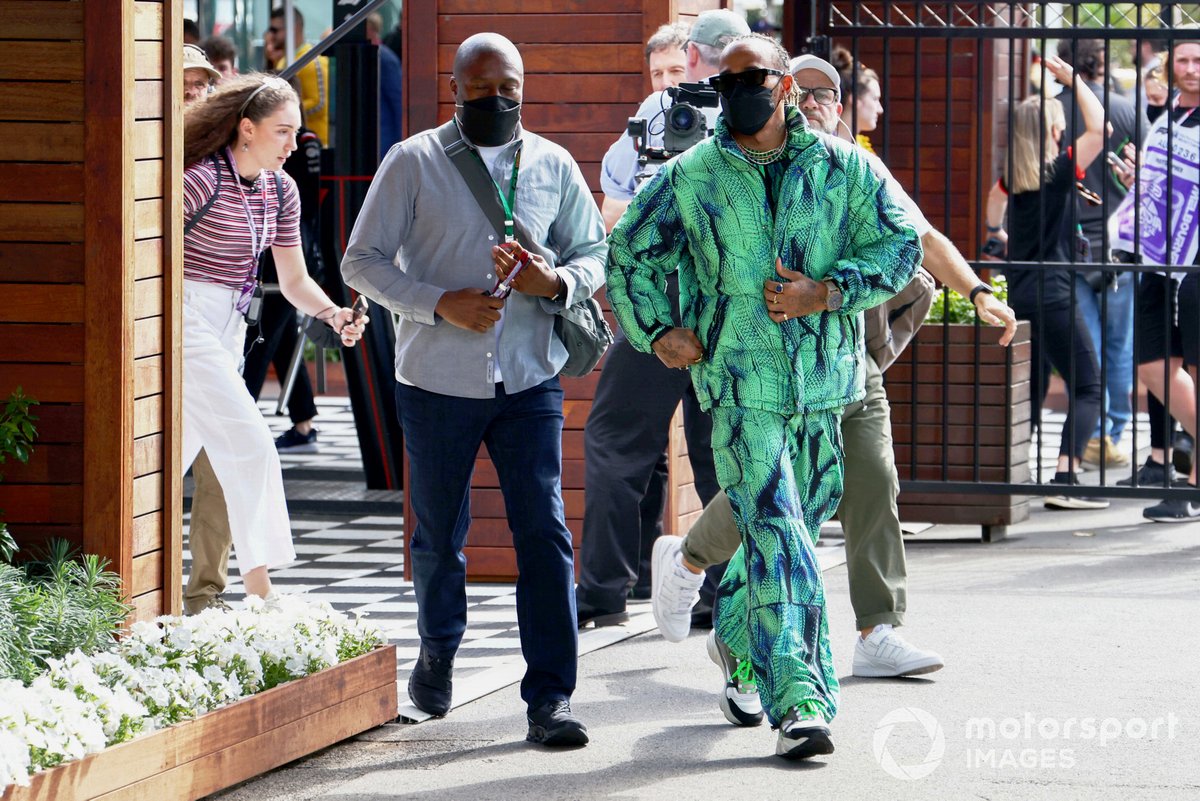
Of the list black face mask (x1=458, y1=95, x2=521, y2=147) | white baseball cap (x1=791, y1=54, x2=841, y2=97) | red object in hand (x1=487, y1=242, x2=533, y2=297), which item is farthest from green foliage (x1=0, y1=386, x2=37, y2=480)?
white baseball cap (x1=791, y1=54, x2=841, y2=97)

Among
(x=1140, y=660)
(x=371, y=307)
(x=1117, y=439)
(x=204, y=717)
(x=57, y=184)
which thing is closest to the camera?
(x=204, y=717)

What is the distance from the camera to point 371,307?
10.2 meters

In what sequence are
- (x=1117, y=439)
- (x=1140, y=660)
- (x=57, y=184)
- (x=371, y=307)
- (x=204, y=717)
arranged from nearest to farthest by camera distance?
1. (x=204, y=717)
2. (x=57, y=184)
3. (x=1140, y=660)
4. (x=371, y=307)
5. (x=1117, y=439)

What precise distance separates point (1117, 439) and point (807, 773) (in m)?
6.97

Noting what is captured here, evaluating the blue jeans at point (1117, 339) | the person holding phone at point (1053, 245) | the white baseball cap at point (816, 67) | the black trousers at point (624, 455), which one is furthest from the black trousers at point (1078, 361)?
the white baseball cap at point (816, 67)

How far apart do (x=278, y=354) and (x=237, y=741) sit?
30.7 ft

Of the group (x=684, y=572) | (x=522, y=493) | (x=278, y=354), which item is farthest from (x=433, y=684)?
(x=278, y=354)

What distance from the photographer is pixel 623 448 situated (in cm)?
693

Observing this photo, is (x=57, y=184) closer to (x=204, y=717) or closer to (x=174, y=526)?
(x=174, y=526)

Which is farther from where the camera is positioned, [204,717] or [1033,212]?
[1033,212]

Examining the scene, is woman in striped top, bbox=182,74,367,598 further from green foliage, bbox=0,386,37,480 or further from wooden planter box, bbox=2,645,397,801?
green foliage, bbox=0,386,37,480

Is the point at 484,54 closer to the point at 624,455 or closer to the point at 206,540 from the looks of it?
the point at 624,455

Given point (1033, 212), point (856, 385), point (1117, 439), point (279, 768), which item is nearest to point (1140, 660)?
point (856, 385)

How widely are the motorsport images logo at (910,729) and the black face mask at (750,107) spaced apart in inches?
61.1
